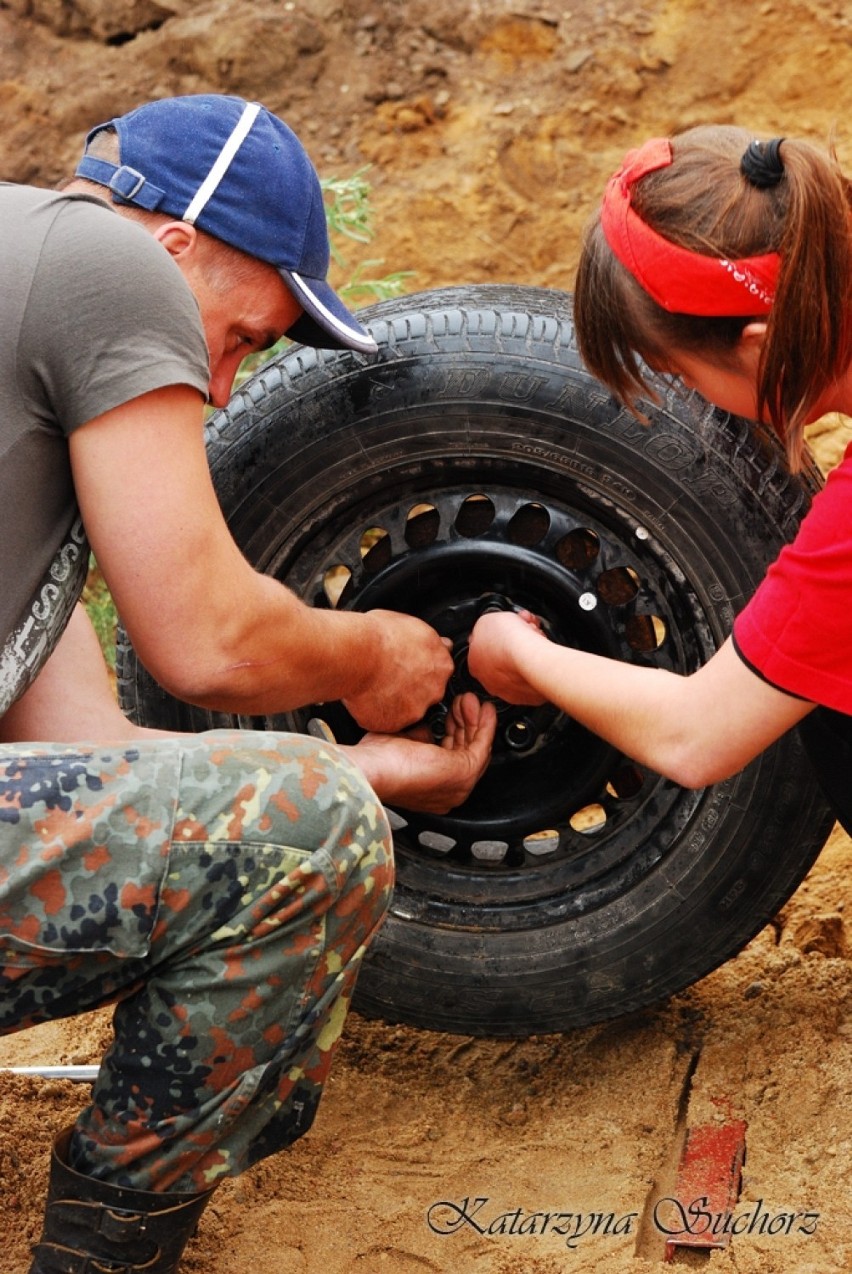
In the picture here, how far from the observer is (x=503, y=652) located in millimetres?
2625

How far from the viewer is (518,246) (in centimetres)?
632

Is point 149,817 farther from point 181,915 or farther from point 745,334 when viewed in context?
point 745,334

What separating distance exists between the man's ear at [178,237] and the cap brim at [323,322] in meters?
0.16

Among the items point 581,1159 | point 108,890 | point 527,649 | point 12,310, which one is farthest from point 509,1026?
point 12,310

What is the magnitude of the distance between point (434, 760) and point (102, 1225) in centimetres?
102

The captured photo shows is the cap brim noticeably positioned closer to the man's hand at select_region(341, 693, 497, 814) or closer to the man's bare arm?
the man's bare arm

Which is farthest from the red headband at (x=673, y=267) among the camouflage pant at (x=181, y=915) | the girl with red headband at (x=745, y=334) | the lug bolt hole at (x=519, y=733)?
the lug bolt hole at (x=519, y=733)

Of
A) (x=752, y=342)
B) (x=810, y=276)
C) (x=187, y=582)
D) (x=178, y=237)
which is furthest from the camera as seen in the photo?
(x=178, y=237)

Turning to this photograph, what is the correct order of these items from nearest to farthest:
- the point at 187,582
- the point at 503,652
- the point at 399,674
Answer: the point at 187,582 < the point at 503,652 < the point at 399,674

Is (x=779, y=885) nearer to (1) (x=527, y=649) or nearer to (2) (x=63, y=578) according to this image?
(1) (x=527, y=649)

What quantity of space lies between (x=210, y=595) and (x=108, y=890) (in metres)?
0.48

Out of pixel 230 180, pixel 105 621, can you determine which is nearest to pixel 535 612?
pixel 230 180

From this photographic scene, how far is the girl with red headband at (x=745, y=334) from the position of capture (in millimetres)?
1997

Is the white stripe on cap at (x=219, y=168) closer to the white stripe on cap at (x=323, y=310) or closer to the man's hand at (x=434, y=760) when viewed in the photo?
the white stripe on cap at (x=323, y=310)
